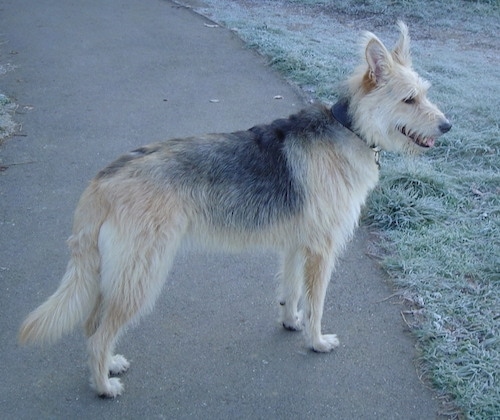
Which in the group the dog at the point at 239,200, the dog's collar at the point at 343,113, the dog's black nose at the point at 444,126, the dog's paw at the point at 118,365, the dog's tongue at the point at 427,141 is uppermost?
the dog's black nose at the point at 444,126

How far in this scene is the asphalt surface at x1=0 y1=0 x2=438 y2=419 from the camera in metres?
3.68

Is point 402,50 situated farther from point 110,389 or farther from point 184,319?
point 110,389

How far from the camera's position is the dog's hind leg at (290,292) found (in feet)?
13.9

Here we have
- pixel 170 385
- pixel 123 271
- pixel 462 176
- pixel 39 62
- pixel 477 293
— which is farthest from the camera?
pixel 39 62

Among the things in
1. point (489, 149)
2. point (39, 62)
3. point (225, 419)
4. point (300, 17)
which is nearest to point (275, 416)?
point (225, 419)

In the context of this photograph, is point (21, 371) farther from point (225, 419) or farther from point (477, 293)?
point (477, 293)

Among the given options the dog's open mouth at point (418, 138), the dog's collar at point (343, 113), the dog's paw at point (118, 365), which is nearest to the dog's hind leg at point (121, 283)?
the dog's paw at point (118, 365)

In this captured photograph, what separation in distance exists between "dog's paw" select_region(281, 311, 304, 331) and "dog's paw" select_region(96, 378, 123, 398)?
1277 mm

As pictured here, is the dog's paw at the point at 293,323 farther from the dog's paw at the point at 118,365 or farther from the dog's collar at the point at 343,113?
the dog's collar at the point at 343,113

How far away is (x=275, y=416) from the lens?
361cm

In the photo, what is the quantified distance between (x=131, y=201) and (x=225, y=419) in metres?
1.43

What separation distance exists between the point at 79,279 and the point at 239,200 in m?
1.09

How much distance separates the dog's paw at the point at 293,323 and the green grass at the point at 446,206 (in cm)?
81

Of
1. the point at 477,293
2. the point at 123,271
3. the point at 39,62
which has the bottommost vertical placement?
the point at 39,62
